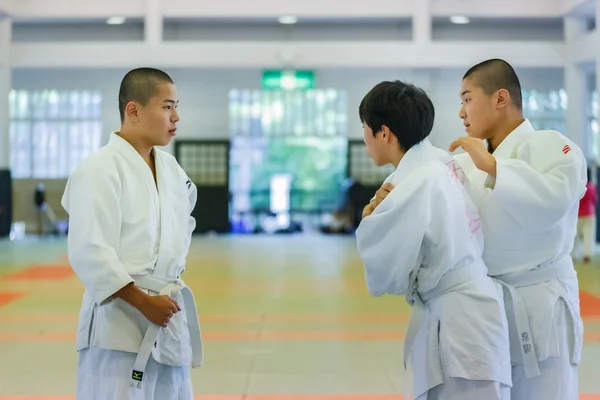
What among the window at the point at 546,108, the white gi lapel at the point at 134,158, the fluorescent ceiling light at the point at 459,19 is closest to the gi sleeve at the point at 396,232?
the white gi lapel at the point at 134,158

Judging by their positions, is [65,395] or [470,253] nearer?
[470,253]

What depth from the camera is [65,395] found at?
4.61 meters

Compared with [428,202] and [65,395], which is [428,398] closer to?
[428,202]

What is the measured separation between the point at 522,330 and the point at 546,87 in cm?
1860

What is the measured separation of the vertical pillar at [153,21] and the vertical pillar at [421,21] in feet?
18.7

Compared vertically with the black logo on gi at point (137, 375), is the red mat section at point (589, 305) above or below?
below

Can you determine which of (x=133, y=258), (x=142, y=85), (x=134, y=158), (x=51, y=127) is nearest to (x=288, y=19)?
(x=51, y=127)

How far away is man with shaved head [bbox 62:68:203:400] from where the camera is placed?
2496 mm

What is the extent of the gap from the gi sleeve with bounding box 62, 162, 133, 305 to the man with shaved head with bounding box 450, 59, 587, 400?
1.15 meters

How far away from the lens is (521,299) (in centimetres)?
262

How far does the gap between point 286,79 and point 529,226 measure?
15785 mm

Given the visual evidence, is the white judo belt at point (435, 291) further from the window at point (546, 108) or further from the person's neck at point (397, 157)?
the window at point (546, 108)

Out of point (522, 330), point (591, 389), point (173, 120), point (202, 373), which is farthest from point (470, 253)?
point (202, 373)

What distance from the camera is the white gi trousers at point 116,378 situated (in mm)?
2557
